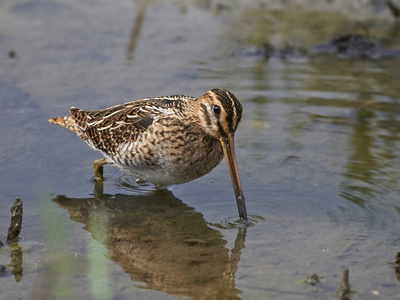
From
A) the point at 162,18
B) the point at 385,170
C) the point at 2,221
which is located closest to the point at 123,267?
the point at 2,221

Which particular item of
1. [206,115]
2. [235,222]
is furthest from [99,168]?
[235,222]

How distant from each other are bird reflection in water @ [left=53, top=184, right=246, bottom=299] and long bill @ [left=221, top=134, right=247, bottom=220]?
0.20 m

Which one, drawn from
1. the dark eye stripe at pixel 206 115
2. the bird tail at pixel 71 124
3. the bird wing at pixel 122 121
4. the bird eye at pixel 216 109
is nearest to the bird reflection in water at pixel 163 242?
the bird wing at pixel 122 121

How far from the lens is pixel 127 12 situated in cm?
1275

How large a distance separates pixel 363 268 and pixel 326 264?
0.30 meters

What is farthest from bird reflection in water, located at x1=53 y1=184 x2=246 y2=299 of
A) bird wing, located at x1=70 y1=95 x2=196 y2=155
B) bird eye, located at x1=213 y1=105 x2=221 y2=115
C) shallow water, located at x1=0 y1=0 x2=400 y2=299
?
bird eye, located at x1=213 y1=105 x2=221 y2=115

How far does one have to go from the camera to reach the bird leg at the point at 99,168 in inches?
289

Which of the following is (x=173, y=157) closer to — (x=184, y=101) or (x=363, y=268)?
(x=184, y=101)

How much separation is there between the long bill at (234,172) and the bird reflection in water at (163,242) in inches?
7.9

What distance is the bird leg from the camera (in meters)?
7.35

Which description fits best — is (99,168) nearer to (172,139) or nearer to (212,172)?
(172,139)

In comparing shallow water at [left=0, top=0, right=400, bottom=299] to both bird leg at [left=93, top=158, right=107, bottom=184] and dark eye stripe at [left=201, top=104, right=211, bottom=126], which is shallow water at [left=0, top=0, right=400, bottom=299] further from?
dark eye stripe at [left=201, top=104, right=211, bottom=126]

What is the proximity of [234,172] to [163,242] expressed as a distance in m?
0.95

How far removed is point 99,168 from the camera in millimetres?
7395
